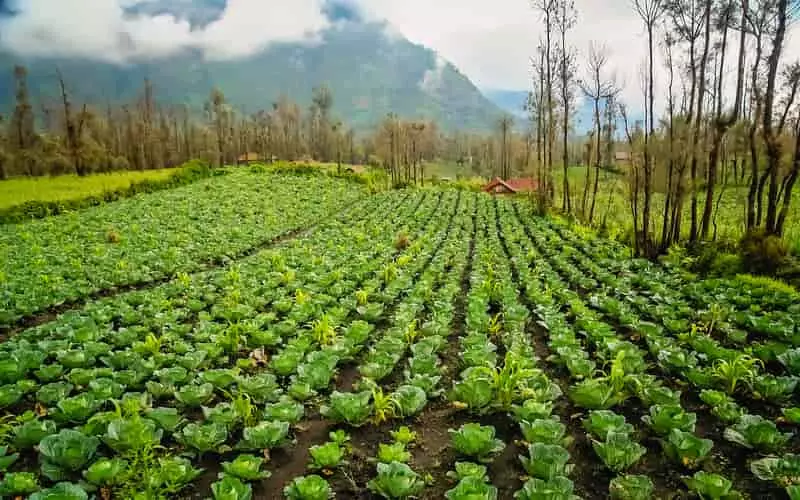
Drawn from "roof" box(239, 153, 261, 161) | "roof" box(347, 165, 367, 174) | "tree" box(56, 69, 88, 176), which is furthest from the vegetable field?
"roof" box(239, 153, 261, 161)

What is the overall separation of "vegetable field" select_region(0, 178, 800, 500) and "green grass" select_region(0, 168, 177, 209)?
1639 cm

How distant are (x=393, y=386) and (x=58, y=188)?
1310 inches

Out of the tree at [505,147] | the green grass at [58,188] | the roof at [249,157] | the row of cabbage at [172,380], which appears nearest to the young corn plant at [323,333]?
the row of cabbage at [172,380]

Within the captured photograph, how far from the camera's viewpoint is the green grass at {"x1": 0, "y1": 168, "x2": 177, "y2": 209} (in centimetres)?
2585

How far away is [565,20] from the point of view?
28.0 metres

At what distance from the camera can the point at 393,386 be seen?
6109mm

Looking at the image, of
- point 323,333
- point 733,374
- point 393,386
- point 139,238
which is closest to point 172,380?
point 323,333

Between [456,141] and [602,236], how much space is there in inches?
4316

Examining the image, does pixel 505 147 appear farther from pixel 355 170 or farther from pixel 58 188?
pixel 58 188

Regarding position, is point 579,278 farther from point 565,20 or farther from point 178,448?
point 565,20

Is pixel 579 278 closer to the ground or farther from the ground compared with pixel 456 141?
closer to the ground

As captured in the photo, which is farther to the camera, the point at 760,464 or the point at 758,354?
the point at 758,354

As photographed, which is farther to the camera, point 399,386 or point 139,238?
point 139,238

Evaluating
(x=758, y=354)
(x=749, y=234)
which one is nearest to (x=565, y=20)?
(x=749, y=234)
